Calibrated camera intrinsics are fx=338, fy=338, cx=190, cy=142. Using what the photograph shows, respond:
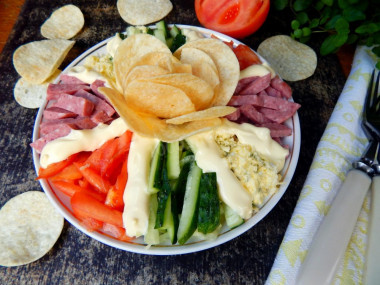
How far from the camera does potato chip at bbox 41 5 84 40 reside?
2.95 meters

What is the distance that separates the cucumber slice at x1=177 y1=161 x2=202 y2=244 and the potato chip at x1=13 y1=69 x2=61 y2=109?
4.97 ft

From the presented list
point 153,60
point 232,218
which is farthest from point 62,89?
point 232,218

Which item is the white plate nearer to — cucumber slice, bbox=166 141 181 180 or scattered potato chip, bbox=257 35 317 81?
cucumber slice, bbox=166 141 181 180

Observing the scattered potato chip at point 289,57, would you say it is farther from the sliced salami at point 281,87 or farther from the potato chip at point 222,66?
the potato chip at point 222,66

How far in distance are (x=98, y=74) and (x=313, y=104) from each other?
1.61 metres

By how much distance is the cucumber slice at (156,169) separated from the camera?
5.54ft

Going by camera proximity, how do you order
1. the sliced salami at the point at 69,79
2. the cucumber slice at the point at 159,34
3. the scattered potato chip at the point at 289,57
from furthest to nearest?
the scattered potato chip at the point at 289,57 < the cucumber slice at the point at 159,34 < the sliced salami at the point at 69,79

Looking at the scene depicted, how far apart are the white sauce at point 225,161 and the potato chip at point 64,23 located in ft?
5.96

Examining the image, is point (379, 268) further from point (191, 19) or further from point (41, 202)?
point (191, 19)

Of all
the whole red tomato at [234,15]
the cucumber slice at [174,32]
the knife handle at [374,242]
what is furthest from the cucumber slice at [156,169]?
the whole red tomato at [234,15]

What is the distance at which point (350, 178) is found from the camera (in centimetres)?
196

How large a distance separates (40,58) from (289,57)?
1974 mm

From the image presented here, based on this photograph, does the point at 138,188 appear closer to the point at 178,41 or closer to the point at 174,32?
the point at 178,41

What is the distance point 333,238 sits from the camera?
170 centimetres
